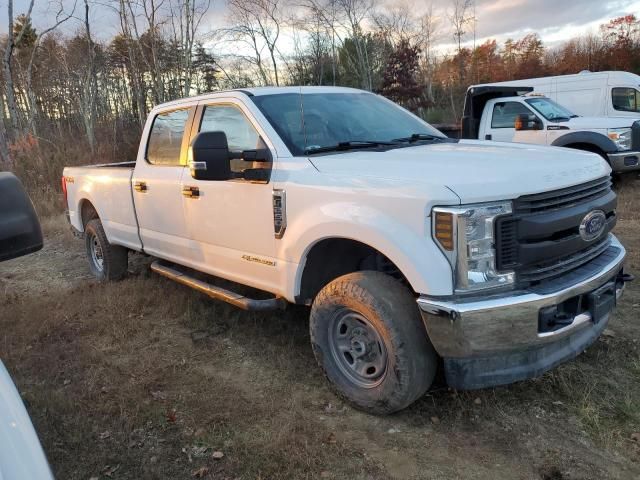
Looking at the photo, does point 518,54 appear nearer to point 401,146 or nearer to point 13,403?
point 401,146

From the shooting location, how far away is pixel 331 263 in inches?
146

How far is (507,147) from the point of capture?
371cm

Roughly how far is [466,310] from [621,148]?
353 inches

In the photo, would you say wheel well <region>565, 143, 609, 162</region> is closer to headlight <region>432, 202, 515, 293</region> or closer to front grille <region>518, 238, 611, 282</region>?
front grille <region>518, 238, 611, 282</region>

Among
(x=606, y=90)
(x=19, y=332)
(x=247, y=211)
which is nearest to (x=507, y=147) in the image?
(x=247, y=211)

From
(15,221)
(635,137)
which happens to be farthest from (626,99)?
(15,221)

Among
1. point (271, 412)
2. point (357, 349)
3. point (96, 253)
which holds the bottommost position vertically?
point (271, 412)

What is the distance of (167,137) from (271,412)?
9.18 ft

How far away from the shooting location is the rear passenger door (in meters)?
4.70

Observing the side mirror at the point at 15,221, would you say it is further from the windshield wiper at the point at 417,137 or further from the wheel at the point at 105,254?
the wheel at the point at 105,254

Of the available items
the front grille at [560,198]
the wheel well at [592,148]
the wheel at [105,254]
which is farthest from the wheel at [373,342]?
the wheel well at [592,148]

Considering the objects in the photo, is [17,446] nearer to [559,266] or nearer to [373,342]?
[373,342]

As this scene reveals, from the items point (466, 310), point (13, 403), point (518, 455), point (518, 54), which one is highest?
point (518, 54)

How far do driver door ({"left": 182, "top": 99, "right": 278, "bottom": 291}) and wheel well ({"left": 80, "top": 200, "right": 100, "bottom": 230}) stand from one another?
2.44m
